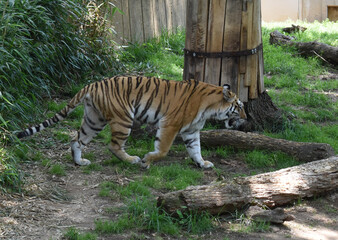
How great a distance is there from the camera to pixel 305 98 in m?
8.74

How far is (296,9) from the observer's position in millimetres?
17516

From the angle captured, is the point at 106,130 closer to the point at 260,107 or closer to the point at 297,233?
the point at 260,107

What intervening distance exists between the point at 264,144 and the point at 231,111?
58cm

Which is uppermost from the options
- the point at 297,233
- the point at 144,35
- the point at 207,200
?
the point at 144,35

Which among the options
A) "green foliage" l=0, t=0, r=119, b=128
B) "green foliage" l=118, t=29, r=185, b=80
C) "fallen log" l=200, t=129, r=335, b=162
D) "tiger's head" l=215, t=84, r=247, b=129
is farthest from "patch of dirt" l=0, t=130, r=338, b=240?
"green foliage" l=118, t=29, r=185, b=80

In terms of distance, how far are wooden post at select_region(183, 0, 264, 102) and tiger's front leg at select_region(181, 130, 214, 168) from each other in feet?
3.74

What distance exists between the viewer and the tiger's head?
21.1 ft

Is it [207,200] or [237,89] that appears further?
[237,89]

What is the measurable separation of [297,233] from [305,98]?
437 cm

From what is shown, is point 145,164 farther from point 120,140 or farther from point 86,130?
point 86,130

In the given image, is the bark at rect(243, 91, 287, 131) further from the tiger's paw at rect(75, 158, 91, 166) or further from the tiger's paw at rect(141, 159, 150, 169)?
the tiger's paw at rect(75, 158, 91, 166)

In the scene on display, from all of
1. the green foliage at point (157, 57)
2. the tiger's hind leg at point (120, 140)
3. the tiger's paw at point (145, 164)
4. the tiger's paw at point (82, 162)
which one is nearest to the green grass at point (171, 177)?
the tiger's paw at point (145, 164)

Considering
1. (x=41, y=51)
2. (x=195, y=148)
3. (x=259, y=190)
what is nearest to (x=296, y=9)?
(x=41, y=51)

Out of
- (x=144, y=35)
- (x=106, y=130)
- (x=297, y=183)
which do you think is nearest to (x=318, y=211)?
(x=297, y=183)
